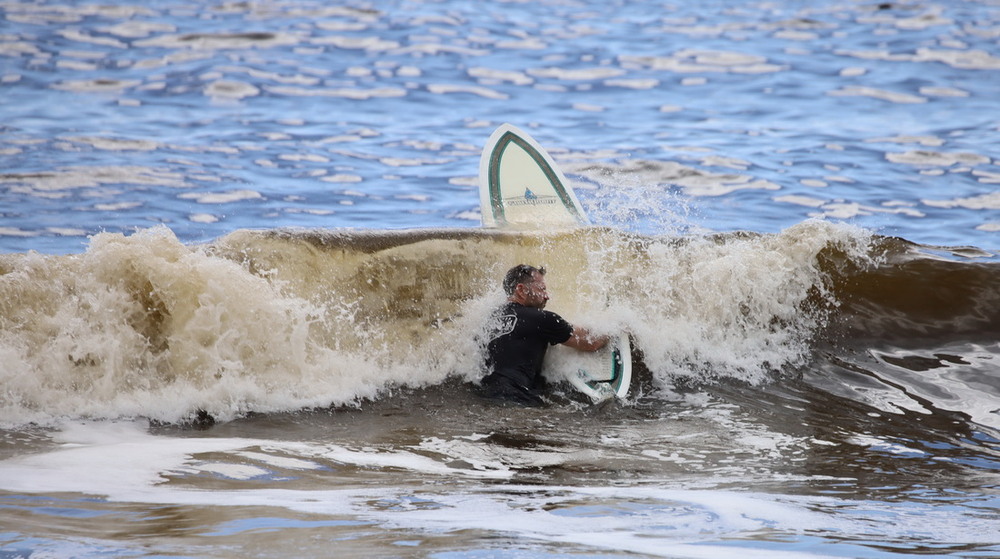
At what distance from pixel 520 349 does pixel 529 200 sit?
6.31ft

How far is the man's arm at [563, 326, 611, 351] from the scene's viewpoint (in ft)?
20.7

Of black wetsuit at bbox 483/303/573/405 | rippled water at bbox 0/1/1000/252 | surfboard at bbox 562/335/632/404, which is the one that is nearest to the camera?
black wetsuit at bbox 483/303/573/405

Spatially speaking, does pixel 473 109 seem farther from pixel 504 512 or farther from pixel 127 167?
pixel 504 512

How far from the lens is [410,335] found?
→ 21.7ft

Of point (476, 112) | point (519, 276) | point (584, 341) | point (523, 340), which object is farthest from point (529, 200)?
point (476, 112)

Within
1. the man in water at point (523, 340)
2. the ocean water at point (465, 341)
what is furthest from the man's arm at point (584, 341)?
the ocean water at point (465, 341)

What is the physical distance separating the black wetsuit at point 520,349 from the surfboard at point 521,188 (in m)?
1.53

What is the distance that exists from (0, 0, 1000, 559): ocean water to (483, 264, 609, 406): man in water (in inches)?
7.3

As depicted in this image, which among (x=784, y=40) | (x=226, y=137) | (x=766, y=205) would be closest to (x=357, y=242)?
(x=766, y=205)

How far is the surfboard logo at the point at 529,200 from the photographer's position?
7.70m

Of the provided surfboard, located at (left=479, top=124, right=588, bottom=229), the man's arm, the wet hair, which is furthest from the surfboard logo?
the man's arm

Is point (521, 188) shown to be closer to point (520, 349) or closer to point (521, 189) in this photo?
point (521, 189)

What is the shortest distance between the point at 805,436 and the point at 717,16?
2030cm

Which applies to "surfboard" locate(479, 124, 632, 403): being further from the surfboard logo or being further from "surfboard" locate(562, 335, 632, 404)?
"surfboard" locate(562, 335, 632, 404)
